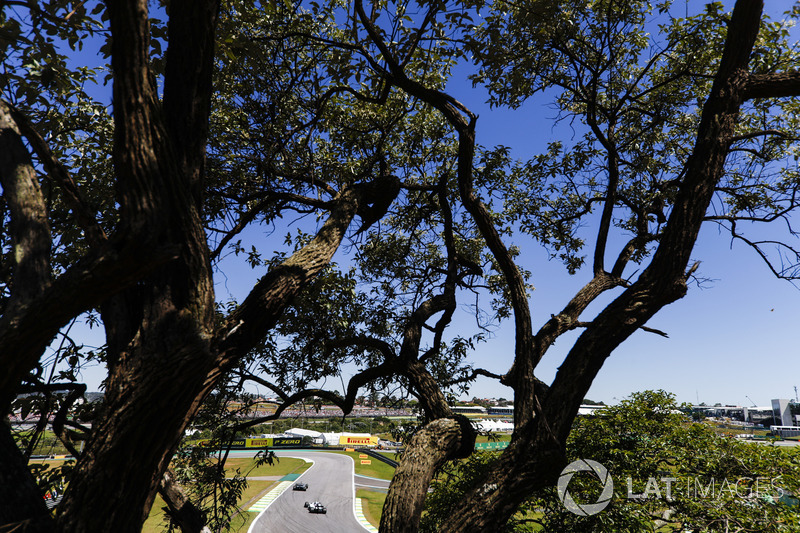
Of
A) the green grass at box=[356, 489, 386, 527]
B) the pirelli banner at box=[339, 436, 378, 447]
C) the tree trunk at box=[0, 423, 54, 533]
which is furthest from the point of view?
the pirelli banner at box=[339, 436, 378, 447]

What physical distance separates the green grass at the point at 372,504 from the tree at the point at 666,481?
21968mm

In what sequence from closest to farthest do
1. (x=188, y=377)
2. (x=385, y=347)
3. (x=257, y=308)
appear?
(x=188, y=377) < (x=257, y=308) < (x=385, y=347)

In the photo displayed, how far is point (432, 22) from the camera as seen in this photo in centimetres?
502

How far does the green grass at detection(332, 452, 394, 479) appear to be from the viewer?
4728 cm

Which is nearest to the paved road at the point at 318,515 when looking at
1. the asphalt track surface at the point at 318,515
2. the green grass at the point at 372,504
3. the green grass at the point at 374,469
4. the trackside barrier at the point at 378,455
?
the asphalt track surface at the point at 318,515

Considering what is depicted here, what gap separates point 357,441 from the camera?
67.6 m

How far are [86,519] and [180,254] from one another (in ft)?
4.39

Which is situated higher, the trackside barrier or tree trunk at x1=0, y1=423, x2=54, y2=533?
tree trunk at x1=0, y1=423, x2=54, y2=533

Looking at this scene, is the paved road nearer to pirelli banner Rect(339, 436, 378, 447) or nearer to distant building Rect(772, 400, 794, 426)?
pirelli banner Rect(339, 436, 378, 447)

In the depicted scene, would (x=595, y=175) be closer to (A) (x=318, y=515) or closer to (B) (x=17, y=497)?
(B) (x=17, y=497)

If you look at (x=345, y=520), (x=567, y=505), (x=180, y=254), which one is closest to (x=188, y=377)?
(x=180, y=254)

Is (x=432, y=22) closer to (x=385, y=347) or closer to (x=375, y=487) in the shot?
(x=385, y=347)

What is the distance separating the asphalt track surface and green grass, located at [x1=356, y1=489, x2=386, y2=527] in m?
0.96

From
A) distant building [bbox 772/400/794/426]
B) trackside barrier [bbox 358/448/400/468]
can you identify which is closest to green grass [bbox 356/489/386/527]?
trackside barrier [bbox 358/448/400/468]
